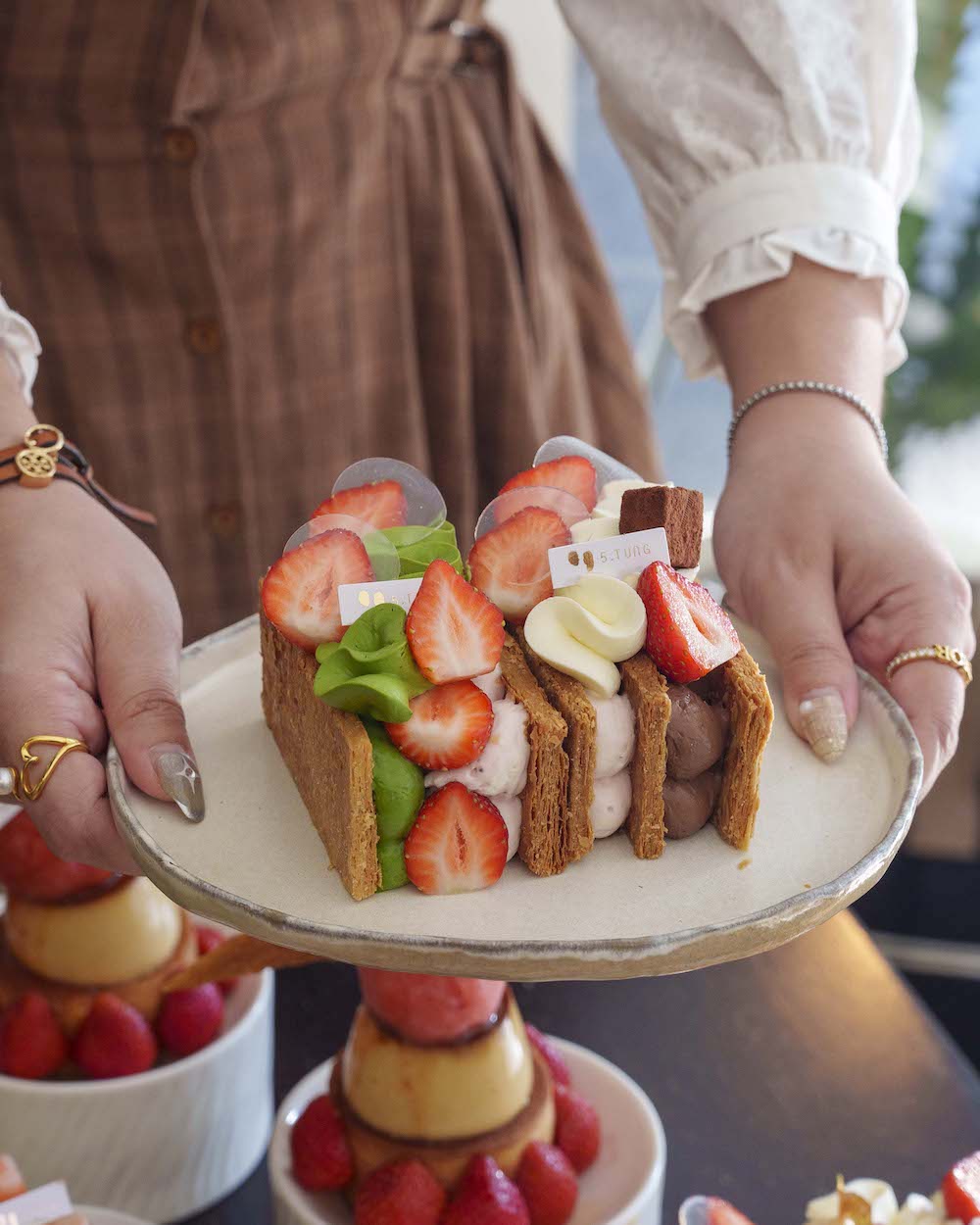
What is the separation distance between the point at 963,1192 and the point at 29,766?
0.75 m

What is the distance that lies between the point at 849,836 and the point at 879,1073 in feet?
1.80


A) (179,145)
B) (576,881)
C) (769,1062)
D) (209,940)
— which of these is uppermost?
(179,145)

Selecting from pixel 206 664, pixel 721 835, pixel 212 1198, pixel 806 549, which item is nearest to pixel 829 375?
pixel 806 549

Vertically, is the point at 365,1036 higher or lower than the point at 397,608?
lower

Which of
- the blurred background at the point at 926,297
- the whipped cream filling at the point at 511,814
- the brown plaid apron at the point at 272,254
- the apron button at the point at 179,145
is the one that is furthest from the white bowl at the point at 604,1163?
the blurred background at the point at 926,297

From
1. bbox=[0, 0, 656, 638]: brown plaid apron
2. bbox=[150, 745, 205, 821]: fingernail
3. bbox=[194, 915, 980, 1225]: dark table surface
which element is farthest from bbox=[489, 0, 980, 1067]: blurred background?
bbox=[150, 745, 205, 821]: fingernail

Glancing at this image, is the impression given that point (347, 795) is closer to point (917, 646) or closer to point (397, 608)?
point (397, 608)

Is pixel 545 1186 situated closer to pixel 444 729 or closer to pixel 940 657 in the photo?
pixel 444 729

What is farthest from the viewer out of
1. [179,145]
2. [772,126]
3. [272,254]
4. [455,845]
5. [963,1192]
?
[272,254]

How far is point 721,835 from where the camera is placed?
3.08ft

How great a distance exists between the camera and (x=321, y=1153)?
3.36ft

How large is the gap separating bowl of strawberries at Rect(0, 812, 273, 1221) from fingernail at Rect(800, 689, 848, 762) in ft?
1.93

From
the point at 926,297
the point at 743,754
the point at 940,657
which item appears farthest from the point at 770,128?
the point at 926,297

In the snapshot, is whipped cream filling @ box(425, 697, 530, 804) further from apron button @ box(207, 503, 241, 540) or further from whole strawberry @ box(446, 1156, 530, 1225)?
apron button @ box(207, 503, 241, 540)
